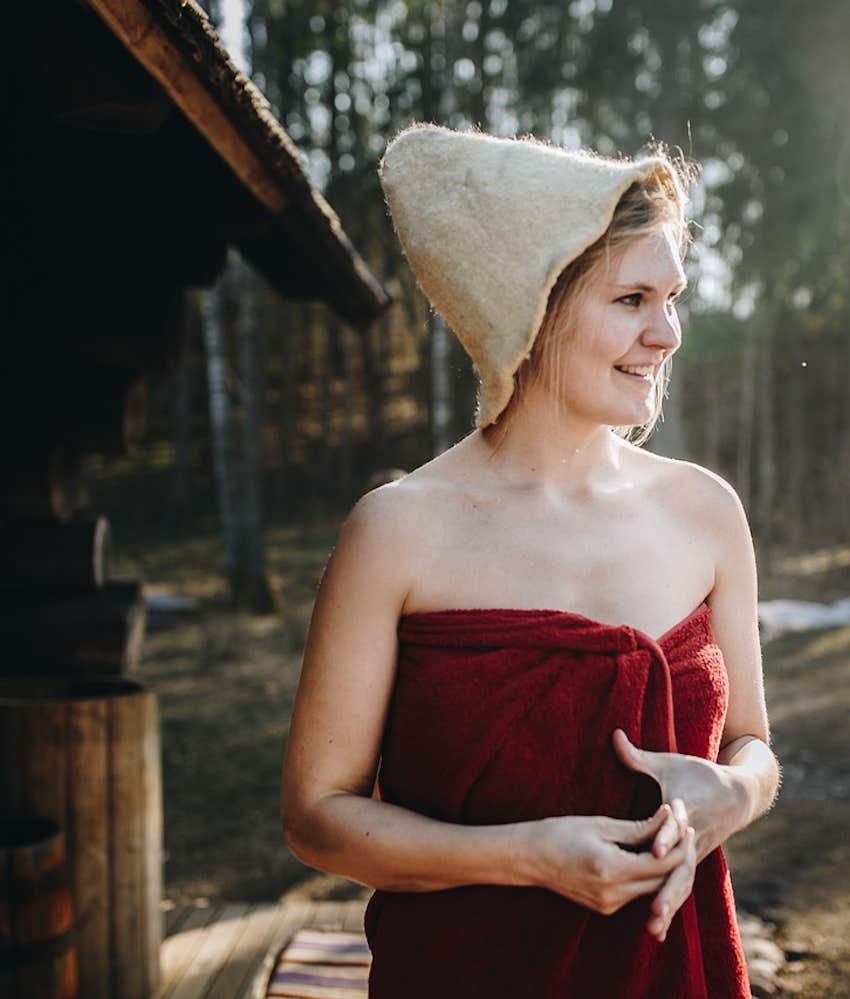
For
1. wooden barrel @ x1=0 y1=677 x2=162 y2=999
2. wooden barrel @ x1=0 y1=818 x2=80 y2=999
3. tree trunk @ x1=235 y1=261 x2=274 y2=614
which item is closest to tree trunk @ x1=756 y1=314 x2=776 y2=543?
tree trunk @ x1=235 y1=261 x2=274 y2=614

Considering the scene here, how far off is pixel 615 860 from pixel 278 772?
6.06 meters

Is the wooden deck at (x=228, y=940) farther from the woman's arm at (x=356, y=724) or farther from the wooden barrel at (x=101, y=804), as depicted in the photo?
the woman's arm at (x=356, y=724)

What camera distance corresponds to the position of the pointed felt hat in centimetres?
165

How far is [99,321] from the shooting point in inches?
155

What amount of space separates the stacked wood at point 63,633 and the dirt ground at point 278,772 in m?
1.78

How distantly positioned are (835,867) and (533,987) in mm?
4540

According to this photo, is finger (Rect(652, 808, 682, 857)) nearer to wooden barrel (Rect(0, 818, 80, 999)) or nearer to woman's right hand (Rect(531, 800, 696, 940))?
woman's right hand (Rect(531, 800, 696, 940))

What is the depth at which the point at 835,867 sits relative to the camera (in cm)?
555

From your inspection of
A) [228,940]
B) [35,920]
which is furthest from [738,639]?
[228,940]

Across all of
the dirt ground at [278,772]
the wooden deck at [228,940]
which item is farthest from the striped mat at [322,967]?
the dirt ground at [278,772]

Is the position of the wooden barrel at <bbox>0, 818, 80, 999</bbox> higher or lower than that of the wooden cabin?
lower

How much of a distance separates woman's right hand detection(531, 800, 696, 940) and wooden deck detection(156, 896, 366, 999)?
2.17m

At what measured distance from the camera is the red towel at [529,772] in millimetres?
1608

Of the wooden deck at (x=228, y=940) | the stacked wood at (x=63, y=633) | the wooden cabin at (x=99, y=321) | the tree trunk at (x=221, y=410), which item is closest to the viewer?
the wooden cabin at (x=99, y=321)
